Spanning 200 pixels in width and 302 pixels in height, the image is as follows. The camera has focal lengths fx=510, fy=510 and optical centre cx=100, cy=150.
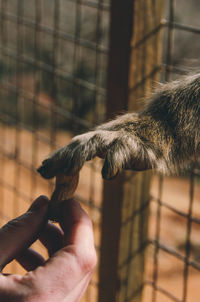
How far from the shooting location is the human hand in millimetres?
940

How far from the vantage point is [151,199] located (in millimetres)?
2051

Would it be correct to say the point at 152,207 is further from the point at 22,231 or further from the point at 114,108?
the point at 22,231

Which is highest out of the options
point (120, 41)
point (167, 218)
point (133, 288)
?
point (120, 41)

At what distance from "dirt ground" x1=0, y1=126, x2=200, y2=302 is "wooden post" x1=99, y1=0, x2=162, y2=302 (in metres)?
1.03

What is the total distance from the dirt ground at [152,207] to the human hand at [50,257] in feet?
6.51

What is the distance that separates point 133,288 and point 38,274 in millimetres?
1255

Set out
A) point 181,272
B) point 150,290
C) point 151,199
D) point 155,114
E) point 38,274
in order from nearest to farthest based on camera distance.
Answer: point 38,274
point 155,114
point 151,199
point 150,290
point 181,272

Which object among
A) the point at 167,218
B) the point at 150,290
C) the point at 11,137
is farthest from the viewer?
the point at 11,137

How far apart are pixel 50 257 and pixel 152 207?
4.06 metres

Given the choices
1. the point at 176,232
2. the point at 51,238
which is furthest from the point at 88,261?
the point at 176,232

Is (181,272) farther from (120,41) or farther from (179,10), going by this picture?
(179,10)

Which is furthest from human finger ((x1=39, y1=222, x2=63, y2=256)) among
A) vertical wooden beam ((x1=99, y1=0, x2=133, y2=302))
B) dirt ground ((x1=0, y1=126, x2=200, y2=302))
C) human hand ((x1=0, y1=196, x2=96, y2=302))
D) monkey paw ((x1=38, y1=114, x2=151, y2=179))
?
dirt ground ((x1=0, y1=126, x2=200, y2=302))

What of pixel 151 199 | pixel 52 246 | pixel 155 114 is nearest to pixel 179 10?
pixel 151 199

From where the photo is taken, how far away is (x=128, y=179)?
1.93 m
